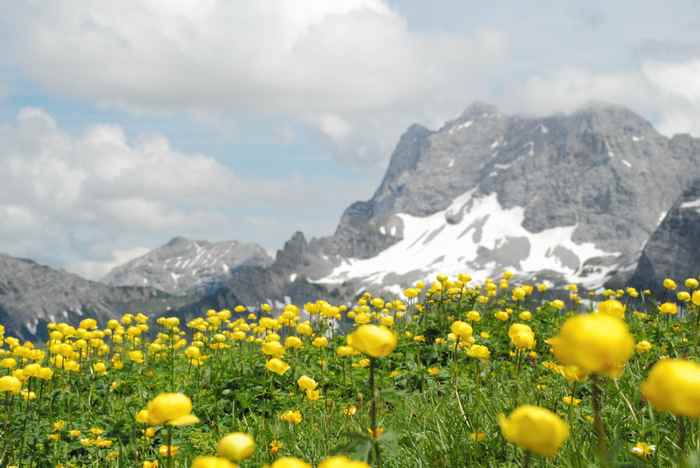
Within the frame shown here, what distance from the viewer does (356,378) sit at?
299 inches

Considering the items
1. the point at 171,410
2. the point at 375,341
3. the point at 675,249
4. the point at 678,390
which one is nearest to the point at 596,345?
the point at 678,390

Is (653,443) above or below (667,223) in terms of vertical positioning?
below

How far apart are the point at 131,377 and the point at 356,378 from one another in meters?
3.09

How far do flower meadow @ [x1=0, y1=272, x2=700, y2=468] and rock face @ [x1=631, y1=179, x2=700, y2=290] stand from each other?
579ft

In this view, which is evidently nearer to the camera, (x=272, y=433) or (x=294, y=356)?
(x=272, y=433)

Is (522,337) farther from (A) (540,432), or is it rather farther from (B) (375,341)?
(A) (540,432)

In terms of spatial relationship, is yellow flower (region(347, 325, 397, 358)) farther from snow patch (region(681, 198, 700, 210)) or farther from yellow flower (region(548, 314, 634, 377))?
snow patch (region(681, 198, 700, 210))

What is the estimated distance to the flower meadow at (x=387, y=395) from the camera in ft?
5.48

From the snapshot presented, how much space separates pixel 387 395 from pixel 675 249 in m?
192

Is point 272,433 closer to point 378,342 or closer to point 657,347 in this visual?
point 378,342

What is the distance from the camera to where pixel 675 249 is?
171 metres

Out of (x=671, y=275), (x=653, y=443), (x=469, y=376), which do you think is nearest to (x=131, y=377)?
(x=469, y=376)

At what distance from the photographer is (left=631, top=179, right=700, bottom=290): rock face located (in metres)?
169

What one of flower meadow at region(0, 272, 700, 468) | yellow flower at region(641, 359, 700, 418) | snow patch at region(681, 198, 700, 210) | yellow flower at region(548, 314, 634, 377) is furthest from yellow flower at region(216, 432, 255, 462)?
snow patch at region(681, 198, 700, 210)
